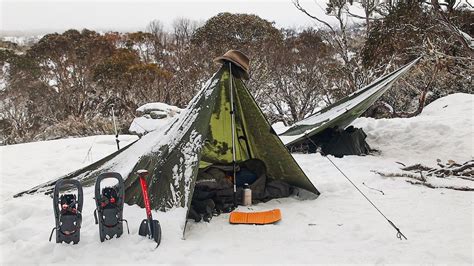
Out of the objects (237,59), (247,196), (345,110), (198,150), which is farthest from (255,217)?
(345,110)

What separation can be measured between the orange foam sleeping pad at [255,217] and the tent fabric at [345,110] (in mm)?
2417

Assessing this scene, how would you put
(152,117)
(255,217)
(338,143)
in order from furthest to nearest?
(152,117) < (338,143) < (255,217)

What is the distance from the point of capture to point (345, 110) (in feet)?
19.9

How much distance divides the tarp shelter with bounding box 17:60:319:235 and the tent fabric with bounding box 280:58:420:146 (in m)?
1.67

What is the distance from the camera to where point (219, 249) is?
3.17 metres

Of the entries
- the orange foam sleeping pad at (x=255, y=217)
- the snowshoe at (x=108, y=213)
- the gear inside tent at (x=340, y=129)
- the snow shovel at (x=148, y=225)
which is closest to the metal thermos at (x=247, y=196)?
the orange foam sleeping pad at (x=255, y=217)

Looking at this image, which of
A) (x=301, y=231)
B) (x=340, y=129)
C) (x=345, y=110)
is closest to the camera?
(x=301, y=231)

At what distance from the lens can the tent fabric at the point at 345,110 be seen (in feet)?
19.6

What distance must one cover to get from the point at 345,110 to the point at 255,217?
296 cm

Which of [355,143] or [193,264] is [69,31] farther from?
[193,264]

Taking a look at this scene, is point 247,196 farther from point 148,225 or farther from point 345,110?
point 345,110

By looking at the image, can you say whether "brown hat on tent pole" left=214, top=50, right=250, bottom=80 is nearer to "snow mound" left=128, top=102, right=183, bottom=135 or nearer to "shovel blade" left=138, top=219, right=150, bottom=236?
"shovel blade" left=138, top=219, right=150, bottom=236

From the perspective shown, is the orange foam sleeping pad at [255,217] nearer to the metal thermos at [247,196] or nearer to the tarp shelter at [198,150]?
the metal thermos at [247,196]


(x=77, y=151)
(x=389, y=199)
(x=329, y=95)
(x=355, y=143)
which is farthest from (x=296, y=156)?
(x=329, y=95)
